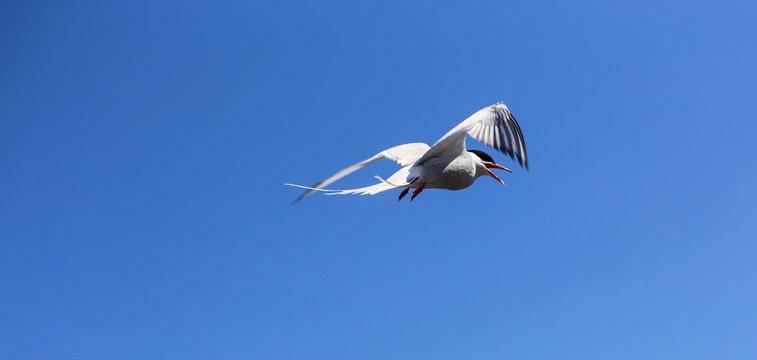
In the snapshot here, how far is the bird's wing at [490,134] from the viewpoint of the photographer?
7273 mm

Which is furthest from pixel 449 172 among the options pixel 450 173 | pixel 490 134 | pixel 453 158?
pixel 490 134

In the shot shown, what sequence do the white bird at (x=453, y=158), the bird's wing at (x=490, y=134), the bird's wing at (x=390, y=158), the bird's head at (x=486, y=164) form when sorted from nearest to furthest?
the bird's wing at (x=490, y=134)
the white bird at (x=453, y=158)
the bird's wing at (x=390, y=158)
the bird's head at (x=486, y=164)

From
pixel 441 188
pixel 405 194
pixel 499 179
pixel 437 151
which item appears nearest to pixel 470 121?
pixel 437 151

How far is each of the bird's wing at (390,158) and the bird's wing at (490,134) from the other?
848 millimetres

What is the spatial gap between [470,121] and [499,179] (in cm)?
276

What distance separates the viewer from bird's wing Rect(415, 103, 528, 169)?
7.27 meters

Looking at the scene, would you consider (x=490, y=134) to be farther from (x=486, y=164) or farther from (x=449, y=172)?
(x=486, y=164)

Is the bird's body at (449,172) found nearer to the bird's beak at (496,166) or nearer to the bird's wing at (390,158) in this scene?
the bird's wing at (390,158)

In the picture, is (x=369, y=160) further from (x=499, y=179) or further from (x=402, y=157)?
(x=499, y=179)

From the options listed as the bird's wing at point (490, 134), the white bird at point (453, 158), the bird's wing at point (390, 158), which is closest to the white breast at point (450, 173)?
the white bird at point (453, 158)

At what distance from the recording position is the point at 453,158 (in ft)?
27.1

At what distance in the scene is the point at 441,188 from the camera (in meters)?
8.58

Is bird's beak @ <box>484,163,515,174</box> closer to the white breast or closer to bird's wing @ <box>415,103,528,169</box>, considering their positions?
the white breast

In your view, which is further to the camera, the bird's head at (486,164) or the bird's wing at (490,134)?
the bird's head at (486,164)
